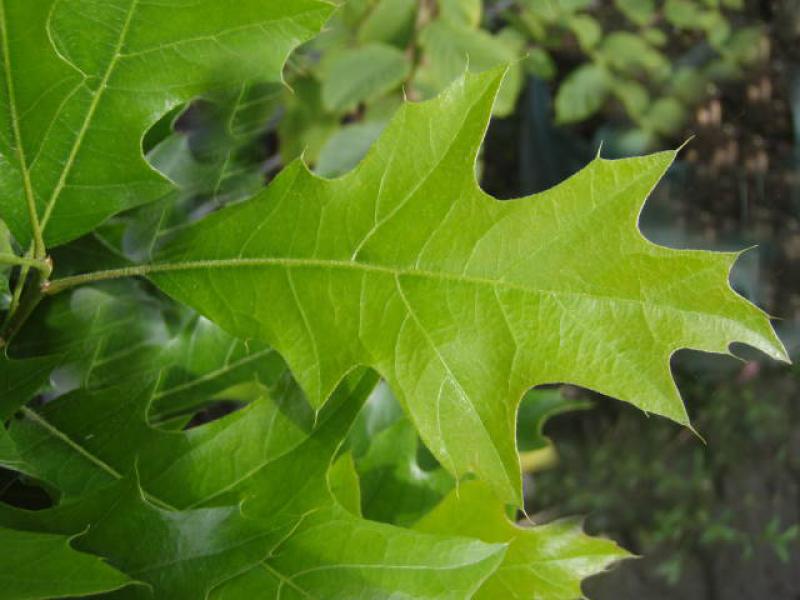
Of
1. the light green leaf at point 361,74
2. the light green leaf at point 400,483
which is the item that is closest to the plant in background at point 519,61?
the light green leaf at point 361,74

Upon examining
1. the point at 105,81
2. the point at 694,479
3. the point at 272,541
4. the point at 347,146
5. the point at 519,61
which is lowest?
the point at 694,479

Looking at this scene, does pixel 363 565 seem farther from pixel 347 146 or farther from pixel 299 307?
pixel 347 146

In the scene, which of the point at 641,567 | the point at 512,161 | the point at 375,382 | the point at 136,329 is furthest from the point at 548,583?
the point at 641,567

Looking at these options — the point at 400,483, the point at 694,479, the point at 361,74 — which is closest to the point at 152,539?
the point at 400,483

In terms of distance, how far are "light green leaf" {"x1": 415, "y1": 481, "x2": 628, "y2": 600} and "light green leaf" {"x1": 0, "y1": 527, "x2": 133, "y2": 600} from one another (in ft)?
0.51

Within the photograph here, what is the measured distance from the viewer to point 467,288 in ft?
1.08

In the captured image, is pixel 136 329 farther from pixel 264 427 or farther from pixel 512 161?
pixel 512 161

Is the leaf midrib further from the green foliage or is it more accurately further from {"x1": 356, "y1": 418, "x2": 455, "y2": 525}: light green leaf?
the green foliage

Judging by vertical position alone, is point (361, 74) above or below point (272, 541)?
below

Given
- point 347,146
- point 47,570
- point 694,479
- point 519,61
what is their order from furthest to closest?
point 694,479
point 347,146
point 519,61
point 47,570

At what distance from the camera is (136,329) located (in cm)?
46

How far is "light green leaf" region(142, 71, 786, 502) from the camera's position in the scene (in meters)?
0.31

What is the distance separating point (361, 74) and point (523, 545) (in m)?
1.08

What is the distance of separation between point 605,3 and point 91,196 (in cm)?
210
